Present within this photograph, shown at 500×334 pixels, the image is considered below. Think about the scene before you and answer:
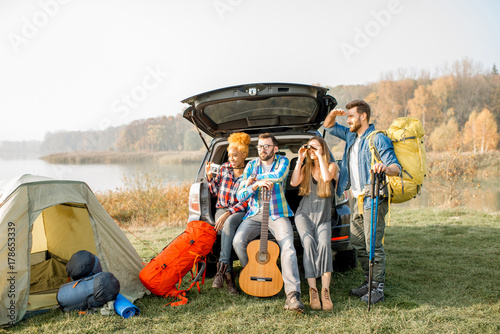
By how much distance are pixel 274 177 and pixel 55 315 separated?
2019 millimetres

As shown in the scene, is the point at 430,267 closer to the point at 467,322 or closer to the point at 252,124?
the point at 467,322

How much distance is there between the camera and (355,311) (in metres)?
2.46

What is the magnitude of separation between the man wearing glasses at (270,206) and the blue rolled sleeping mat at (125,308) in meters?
0.90

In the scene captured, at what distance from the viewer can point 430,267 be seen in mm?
3527

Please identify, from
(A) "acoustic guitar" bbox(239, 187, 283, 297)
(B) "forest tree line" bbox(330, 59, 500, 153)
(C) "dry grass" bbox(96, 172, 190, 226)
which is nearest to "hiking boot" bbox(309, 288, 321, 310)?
(A) "acoustic guitar" bbox(239, 187, 283, 297)

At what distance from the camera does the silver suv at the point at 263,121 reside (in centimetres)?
301

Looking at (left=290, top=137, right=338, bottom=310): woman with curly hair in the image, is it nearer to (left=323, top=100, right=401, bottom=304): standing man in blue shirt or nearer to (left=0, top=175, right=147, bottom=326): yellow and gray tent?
(left=323, top=100, right=401, bottom=304): standing man in blue shirt

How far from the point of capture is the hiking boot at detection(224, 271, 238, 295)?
2854mm

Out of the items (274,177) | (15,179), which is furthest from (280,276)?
(15,179)

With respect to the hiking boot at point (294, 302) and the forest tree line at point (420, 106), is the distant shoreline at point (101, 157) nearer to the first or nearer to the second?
the forest tree line at point (420, 106)

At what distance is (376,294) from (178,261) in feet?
5.34

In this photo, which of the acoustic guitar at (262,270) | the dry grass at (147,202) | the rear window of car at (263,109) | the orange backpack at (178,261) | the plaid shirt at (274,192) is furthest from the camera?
the dry grass at (147,202)

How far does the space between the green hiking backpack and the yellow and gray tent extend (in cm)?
227

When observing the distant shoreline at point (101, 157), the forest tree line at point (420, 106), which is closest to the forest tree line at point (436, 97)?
the forest tree line at point (420, 106)
